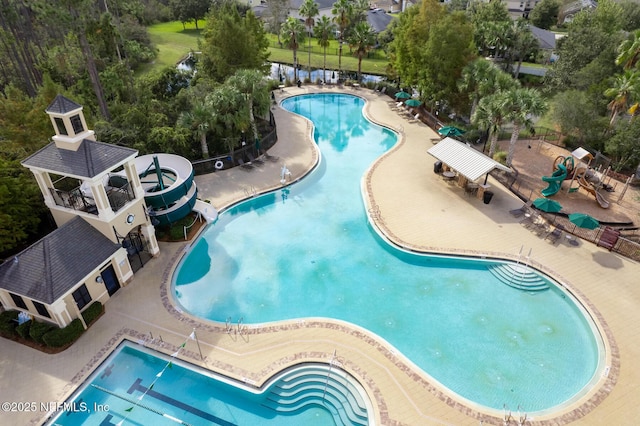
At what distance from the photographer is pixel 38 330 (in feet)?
61.3

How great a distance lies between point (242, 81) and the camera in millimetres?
34656

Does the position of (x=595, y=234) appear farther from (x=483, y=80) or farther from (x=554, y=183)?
(x=483, y=80)

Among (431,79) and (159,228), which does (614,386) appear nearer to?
(159,228)

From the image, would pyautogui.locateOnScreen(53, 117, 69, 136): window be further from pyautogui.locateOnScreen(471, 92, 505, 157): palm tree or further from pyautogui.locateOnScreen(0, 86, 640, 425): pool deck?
pyautogui.locateOnScreen(471, 92, 505, 157): palm tree

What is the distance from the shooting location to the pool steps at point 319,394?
16719 mm

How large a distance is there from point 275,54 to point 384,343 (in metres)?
68.2

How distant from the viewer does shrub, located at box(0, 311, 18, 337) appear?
19.3 meters

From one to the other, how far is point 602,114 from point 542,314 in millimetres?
28089

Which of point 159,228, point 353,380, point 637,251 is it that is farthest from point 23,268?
point 637,251

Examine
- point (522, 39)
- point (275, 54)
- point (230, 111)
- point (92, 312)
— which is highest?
point (522, 39)

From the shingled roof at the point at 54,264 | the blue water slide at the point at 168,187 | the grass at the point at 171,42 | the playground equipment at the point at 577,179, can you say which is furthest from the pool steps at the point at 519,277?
the grass at the point at 171,42

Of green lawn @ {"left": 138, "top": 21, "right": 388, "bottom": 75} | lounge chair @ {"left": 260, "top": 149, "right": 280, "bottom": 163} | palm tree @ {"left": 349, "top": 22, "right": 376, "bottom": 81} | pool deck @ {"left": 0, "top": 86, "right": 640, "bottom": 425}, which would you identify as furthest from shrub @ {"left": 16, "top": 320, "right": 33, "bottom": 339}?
green lawn @ {"left": 138, "top": 21, "right": 388, "bottom": 75}

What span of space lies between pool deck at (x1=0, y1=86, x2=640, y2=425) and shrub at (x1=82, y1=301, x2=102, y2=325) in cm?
47

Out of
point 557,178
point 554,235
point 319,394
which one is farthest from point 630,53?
point 319,394
